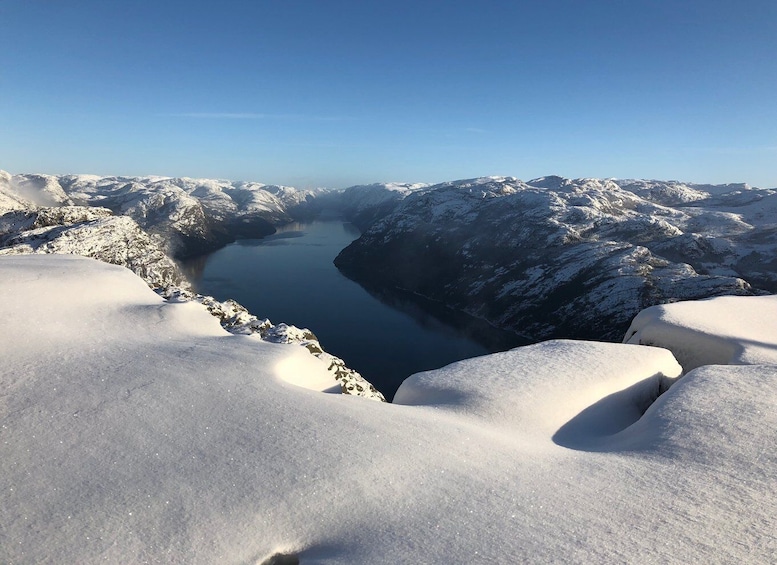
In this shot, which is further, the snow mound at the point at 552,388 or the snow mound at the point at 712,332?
the snow mound at the point at 712,332

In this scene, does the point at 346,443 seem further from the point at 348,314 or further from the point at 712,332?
the point at 348,314

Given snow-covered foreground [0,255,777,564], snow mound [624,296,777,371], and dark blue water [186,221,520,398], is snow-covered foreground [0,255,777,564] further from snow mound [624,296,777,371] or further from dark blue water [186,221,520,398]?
dark blue water [186,221,520,398]

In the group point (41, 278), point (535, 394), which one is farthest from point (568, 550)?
point (41, 278)

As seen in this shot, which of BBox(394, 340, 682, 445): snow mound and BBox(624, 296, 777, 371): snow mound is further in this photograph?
BBox(624, 296, 777, 371): snow mound

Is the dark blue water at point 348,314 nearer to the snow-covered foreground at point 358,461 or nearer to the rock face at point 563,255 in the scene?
the rock face at point 563,255

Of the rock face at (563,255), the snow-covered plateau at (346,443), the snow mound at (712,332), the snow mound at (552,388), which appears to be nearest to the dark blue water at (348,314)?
the rock face at (563,255)

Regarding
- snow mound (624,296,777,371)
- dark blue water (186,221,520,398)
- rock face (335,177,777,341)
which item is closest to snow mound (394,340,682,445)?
snow mound (624,296,777,371)

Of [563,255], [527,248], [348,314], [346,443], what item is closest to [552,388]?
[346,443]
